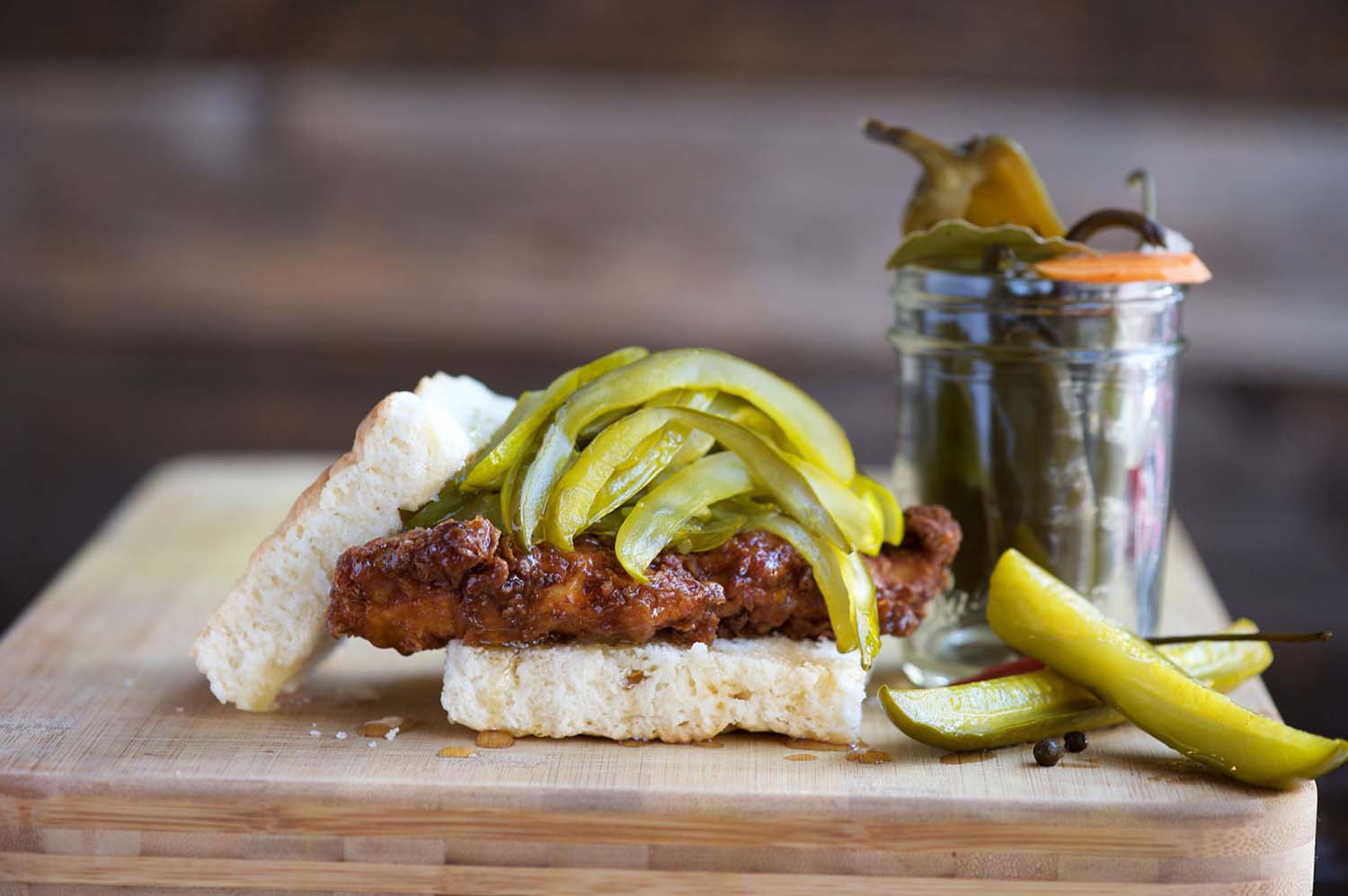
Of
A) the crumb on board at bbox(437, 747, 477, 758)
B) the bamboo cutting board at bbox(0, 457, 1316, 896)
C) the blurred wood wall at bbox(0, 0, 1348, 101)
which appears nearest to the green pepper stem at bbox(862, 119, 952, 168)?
the bamboo cutting board at bbox(0, 457, 1316, 896)

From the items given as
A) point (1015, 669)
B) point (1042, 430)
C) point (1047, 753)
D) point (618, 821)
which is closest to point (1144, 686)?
point (1047, 753)

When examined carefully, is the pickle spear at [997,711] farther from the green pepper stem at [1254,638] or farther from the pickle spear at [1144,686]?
the green pepper stem at [1254,638]

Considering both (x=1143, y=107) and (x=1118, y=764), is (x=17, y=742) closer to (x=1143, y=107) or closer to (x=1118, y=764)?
(x=1118, y=764)

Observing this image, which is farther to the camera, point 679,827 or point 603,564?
point 603,564

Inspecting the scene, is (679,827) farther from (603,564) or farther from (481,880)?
(603,564)

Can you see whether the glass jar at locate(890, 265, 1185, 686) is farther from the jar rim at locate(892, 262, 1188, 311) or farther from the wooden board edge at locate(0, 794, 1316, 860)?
the wooden board edge at locate(0, 794, 1316, 860)
